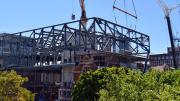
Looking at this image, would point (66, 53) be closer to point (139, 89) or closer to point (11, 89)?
point (11, 89)

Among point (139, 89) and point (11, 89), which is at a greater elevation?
point (139, 89)

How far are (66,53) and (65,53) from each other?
0.47 meters

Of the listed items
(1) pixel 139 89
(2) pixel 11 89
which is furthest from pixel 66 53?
(1) pixel 139 89

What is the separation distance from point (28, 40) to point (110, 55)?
915 inches

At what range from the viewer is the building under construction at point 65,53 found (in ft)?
296

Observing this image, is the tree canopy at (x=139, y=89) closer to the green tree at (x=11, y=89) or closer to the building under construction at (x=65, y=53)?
→ the green tree at (x=11, y=89)

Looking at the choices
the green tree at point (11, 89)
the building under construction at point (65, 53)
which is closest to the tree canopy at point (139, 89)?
the green tree at point (11, 89)

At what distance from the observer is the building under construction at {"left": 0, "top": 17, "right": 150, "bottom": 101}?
90188 millimetres

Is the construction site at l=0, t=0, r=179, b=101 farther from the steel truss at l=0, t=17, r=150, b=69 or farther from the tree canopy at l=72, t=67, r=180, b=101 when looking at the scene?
the tree canopy at l=72, t=67, r=180, b=101

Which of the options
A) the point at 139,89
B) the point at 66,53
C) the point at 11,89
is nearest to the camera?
the point at 139,89

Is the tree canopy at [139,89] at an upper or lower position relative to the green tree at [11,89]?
upper

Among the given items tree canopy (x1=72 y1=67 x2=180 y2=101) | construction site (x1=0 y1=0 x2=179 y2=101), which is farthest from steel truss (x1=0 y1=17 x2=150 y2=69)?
tree canopy (x1=72 y1=67 x2=180 y2=101)

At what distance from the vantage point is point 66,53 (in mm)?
99812

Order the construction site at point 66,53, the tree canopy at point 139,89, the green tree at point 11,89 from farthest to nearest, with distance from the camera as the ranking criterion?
the construction site at point 66,53, the green tree at point 11,89, the tree canopy at point 139,89
